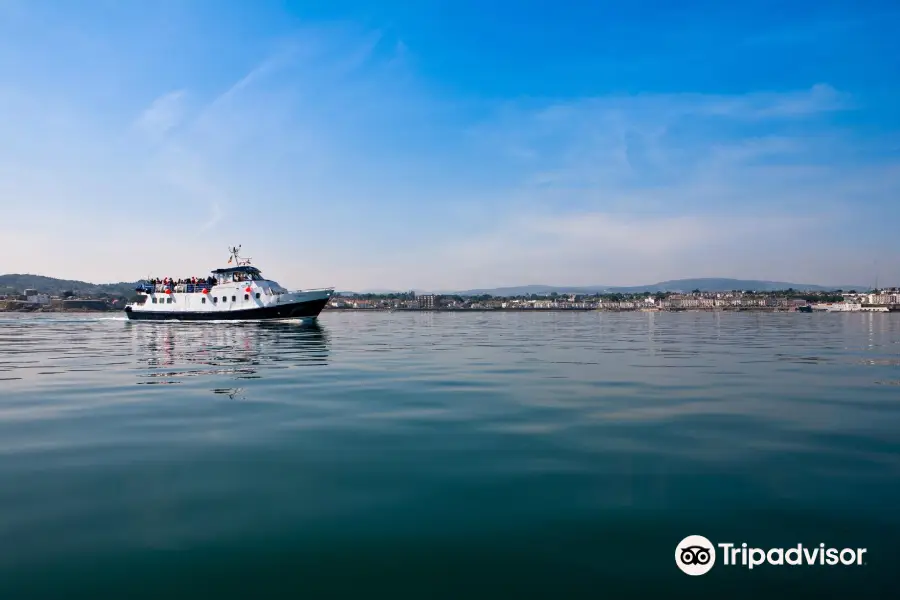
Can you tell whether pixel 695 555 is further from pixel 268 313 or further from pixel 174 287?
pixel 174 287

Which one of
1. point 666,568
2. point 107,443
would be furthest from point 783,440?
point 107,443

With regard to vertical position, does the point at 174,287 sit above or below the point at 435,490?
above

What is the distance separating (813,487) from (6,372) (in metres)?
28.5

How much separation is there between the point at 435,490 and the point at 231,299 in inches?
2922

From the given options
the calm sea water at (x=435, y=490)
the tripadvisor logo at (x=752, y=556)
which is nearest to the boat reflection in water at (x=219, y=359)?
the calm sea water at (x=435, y=490)

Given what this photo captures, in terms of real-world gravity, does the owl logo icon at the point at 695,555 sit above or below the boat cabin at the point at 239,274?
below

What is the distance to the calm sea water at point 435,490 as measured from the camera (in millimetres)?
5930

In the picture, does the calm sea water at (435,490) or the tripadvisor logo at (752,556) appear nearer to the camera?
the calm sea water at (435,490)

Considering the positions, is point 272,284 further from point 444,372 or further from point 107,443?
point 107,443

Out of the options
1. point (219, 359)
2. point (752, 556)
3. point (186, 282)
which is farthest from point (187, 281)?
point (752, 556)

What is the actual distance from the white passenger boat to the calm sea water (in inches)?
2253

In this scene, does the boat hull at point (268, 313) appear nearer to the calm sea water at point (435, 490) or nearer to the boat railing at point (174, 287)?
the boat railing at point (174, 287)

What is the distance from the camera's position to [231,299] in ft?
253

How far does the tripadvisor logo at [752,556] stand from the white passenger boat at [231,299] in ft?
232
